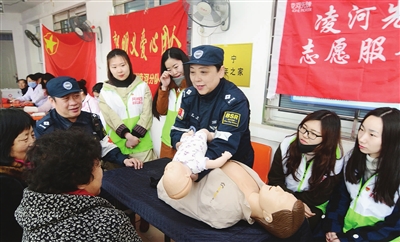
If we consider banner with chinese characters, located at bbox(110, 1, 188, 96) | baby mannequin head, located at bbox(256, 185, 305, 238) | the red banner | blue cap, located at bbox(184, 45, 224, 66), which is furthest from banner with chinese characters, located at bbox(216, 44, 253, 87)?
the red banner

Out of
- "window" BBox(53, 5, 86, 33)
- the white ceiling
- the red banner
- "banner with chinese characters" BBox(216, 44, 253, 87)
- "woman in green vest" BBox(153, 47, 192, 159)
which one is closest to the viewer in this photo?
"woman in green vest" BBox(153, 47, 192, 159)

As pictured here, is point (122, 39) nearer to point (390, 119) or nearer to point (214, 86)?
point (214, 86)

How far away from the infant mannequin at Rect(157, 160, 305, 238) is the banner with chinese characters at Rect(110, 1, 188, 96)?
213 centimetres

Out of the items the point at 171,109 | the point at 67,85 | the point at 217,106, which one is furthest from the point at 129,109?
the point at 217,106

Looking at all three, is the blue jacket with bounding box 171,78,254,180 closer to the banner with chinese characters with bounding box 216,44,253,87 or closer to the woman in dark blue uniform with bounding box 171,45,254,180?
the woman in dark blue uniform with bounding box 171,45,254,180

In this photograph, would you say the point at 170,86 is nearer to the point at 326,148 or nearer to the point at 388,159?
the point at 326,148

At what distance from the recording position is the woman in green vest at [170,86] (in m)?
2.04

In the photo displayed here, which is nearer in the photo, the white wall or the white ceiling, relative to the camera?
the white wall

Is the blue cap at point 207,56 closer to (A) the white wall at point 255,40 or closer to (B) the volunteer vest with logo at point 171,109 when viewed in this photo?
(B) the volunteer vest with logo at point 171,109

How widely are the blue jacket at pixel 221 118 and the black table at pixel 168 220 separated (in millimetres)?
241

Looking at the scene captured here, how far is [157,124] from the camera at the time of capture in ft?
12.6

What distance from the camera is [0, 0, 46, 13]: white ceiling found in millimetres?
6241

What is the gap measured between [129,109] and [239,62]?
117 centimetres

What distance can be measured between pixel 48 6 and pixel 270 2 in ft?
20.1
